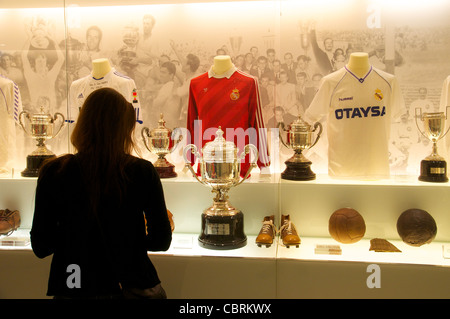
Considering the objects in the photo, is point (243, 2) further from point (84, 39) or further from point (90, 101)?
point (90, 101)

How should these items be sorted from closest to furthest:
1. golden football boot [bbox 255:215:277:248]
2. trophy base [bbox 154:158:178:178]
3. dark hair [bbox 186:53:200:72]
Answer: golden football boot [bbox 255:215:277:248]
trophy base [bbox 154:158:178:178]
dark hair [bbox 186:53:200:72]

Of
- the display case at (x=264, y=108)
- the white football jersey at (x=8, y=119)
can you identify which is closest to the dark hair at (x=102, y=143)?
the display case at (x=264, y=108)

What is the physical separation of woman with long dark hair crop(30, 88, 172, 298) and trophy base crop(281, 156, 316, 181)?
1.58 meters

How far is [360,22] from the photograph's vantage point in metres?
3.38

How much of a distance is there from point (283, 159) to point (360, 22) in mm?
1222

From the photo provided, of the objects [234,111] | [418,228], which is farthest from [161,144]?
Answer: [418,228]

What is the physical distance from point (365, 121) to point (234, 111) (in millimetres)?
981

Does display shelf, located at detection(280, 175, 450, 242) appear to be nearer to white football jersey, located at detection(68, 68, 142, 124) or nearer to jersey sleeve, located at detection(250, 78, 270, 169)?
jersey sleeve, located at detection(250, 78, 270, 169)

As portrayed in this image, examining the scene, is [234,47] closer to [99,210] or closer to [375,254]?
[375,254]

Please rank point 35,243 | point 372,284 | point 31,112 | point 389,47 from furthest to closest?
point 31,112 < point 389,47 < point 372,284 < point 35,243

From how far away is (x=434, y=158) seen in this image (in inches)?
118

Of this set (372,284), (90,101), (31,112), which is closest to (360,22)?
(372,284)

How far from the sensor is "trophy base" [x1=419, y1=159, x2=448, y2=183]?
296cm

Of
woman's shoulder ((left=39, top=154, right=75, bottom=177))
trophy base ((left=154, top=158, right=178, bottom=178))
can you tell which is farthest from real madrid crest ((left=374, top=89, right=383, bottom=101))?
woman's shoulder ((left=39, top=154, right=75, bottom=177))
